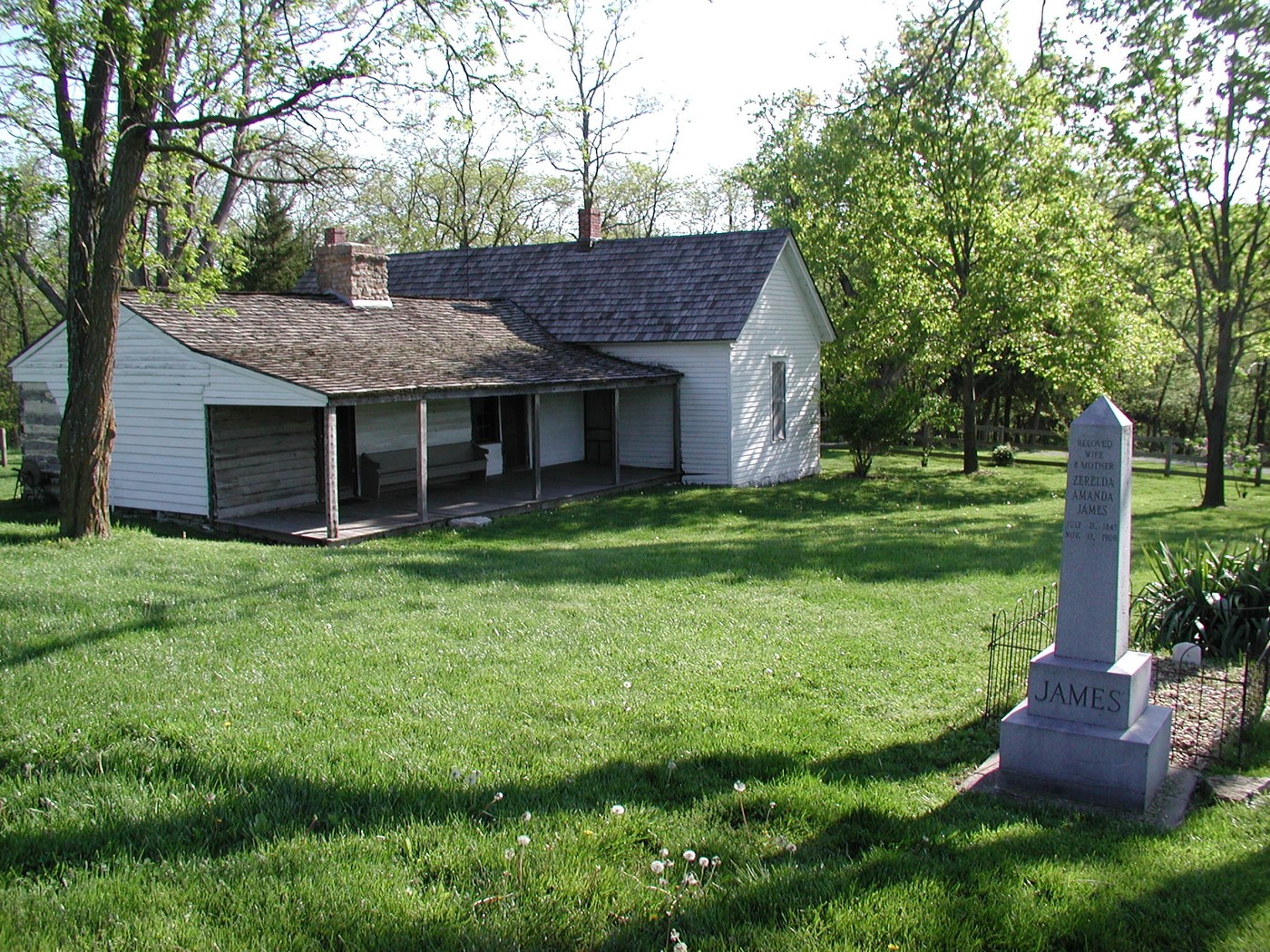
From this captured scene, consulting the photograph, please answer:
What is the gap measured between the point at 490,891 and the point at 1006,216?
2522 centimetres

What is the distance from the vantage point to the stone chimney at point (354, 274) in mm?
20062

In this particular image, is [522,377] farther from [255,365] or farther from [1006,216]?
[1006,216]

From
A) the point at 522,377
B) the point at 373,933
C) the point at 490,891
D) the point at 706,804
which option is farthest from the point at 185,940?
the point at 522,377

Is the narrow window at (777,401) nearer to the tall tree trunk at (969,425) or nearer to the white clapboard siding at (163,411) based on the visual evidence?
the tall tree trunk at (969,425)

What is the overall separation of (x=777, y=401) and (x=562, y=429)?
5.32m

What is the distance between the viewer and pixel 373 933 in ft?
12.7

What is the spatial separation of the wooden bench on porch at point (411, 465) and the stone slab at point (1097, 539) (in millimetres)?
14458

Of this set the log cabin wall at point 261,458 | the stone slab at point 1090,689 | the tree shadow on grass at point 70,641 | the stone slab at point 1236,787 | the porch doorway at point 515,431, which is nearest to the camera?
the stone slab at point 1236,787

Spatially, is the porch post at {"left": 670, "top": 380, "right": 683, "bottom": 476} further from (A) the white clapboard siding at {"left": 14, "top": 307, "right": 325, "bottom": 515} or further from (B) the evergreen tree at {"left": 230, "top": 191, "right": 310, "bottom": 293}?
(B) the evergreen tree at {"left": 230, "top": 191, "right": 310, "bottom": 293}

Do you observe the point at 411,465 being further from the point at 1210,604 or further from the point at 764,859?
the point at 764,859

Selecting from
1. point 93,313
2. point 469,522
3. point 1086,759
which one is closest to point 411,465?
point 469,522

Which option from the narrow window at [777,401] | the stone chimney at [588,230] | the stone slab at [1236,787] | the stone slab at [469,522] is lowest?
the stone slab at [1236,787]

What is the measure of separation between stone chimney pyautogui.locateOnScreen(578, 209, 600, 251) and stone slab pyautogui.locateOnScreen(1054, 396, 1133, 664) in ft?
69.6

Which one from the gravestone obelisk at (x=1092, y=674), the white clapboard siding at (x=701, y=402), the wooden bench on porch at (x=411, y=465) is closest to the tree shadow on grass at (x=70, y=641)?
the gravestone obelisk at (x=1092, y=674)
